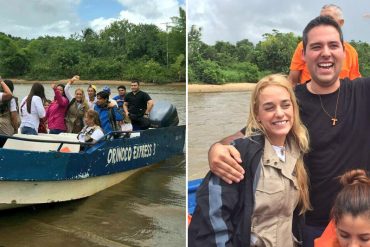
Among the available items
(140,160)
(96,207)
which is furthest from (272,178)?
(140,160)

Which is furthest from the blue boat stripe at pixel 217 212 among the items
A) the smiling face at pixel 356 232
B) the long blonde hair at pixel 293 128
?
the smiling face at pixel 356 232

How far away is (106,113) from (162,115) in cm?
86

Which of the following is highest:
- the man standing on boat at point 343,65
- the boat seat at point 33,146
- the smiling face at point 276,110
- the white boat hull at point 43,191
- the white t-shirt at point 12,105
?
the man standing on boat at point 343,65

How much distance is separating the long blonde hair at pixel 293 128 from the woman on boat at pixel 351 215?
84mm

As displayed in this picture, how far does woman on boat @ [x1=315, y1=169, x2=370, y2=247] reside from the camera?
1140 millimetres

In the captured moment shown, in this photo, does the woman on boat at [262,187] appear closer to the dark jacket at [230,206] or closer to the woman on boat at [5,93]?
the dark jacket at [230,206]

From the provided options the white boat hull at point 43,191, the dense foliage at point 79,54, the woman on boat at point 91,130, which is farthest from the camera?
the dense foliage at point 79,54

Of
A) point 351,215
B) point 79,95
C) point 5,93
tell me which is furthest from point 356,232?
point 79,95

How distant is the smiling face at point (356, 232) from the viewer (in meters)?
1.14

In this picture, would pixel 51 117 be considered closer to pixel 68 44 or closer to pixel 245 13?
pixel 245 13

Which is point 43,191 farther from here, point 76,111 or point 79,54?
point 79,54

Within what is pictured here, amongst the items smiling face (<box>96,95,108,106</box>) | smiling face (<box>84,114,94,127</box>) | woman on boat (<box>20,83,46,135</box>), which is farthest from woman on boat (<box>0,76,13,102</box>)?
smiling face (<box>96,95,108,106</box>)

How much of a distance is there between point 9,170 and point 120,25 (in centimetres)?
1192

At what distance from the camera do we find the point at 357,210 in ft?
3.79
